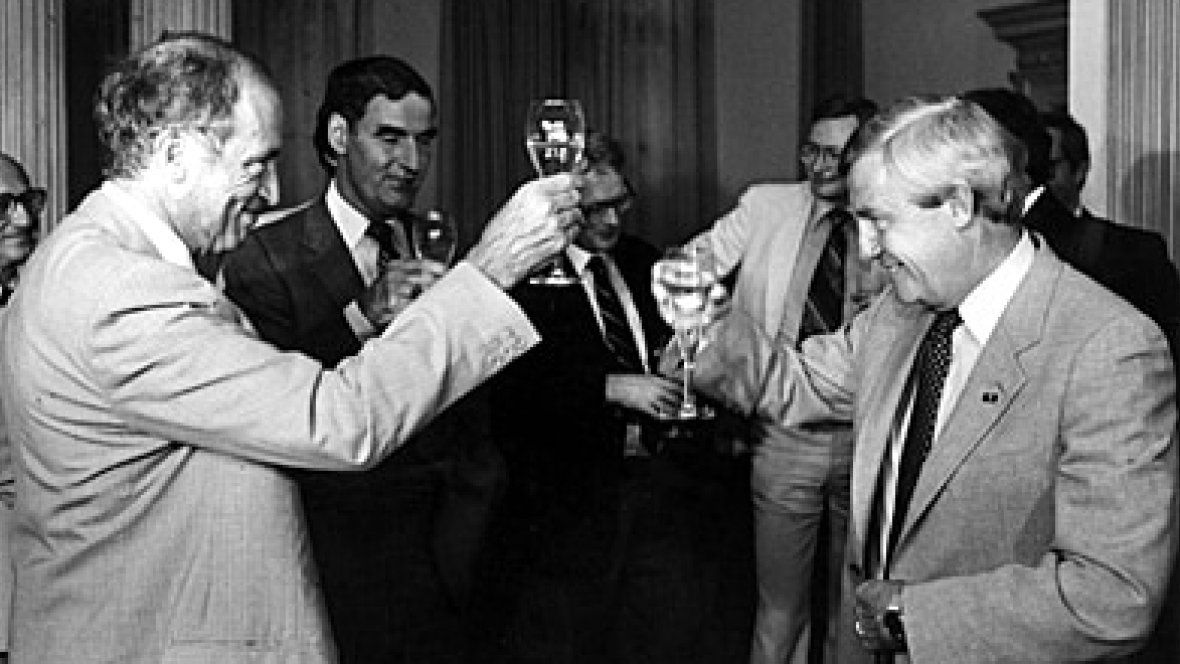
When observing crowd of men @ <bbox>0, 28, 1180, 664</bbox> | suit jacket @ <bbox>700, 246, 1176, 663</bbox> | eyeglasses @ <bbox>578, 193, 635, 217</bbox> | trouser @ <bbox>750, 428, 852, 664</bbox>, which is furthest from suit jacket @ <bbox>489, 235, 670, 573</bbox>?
suit jacket @ <bbox>700, 246, 1176, 663</bbox>

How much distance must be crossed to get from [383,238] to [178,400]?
161cm

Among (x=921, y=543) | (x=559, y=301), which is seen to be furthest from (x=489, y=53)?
(x=921, y=543)

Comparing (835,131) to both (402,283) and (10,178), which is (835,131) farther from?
(10,178)

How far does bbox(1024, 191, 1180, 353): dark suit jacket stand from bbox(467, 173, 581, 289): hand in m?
1.80

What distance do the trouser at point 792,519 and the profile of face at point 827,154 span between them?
1.88ft

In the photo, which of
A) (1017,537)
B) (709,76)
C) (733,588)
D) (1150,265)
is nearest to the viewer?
(1017,537)

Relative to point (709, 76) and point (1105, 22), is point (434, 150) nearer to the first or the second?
point (709, 76)

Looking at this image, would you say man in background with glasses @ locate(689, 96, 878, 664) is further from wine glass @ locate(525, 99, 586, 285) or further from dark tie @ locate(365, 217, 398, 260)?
wine glass @ locate(525, 99, 586, 285)

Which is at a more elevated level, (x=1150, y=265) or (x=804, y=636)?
(x=1150, y=265)

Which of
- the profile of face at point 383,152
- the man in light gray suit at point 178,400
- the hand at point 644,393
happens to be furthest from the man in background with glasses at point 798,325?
the man in light gray suit at point 178,400

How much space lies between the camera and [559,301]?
4078mm

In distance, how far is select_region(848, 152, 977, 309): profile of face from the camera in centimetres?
223

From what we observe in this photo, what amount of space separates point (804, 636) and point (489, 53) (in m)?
3.79

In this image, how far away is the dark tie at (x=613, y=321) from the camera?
4082 millimetres
